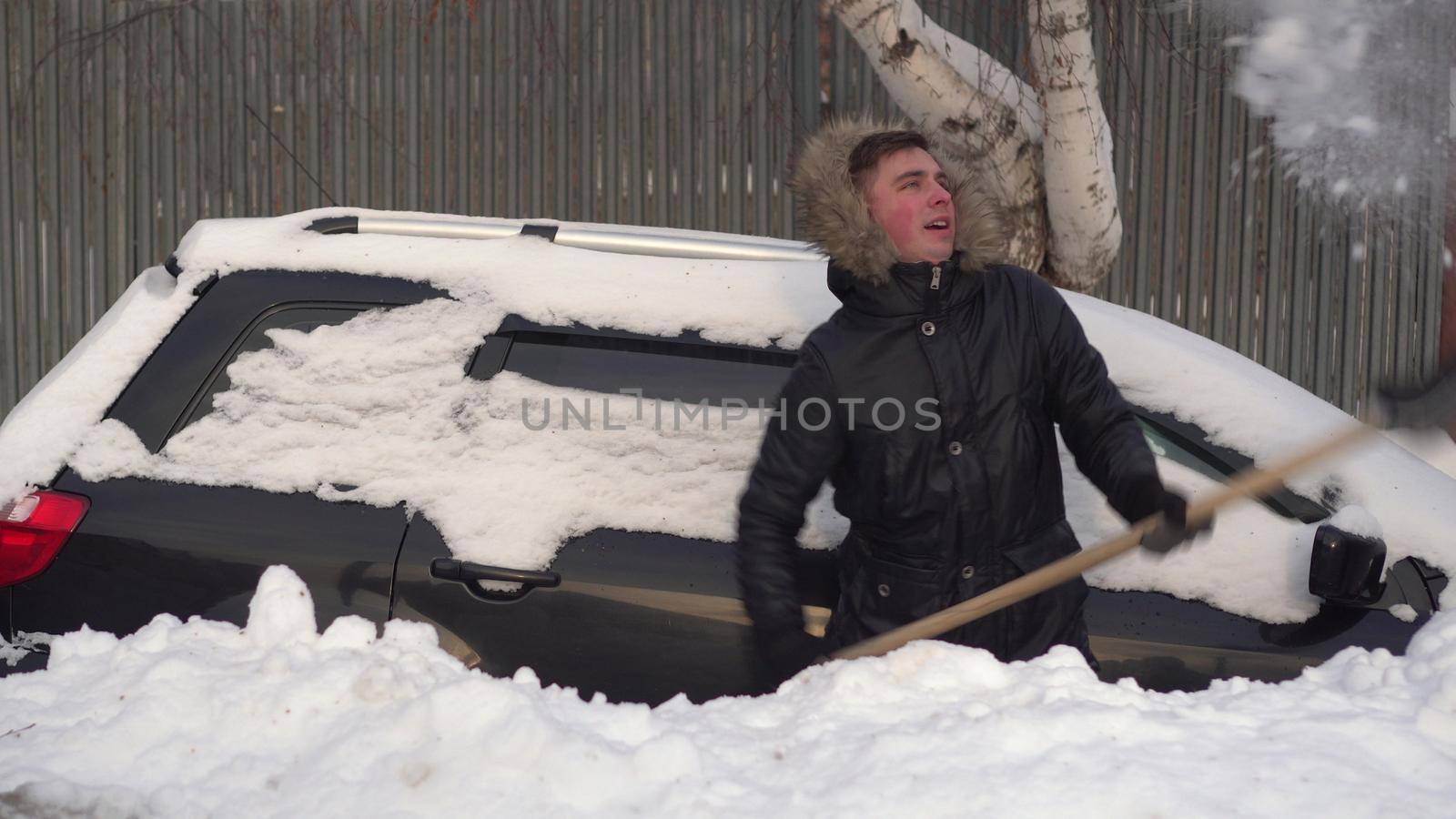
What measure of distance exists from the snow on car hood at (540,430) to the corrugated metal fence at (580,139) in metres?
4.49

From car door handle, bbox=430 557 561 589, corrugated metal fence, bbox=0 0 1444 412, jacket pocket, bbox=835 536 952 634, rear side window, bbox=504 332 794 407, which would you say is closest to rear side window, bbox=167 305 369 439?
rear side window, bbox=504 332 794 407

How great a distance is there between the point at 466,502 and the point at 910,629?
909 millimetres

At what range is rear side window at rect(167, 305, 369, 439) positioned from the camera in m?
2.56

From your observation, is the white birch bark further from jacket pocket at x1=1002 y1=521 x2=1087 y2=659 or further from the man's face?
jacket pocket at x1=1002 y1=521 x2=1087 y2=659

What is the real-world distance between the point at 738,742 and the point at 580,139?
5.91m

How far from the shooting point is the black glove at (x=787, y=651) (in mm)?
2262

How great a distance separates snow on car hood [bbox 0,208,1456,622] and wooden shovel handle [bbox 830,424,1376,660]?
13.9 inches

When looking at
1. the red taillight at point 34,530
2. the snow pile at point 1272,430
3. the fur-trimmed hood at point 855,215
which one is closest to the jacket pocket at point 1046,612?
the snow pile at point 1272,430

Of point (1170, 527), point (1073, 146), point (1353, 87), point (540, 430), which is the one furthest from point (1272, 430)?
point (1353, 87)

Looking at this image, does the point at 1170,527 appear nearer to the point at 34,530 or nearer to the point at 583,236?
the point at 583,236

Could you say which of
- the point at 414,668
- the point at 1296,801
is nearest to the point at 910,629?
the point at 1296,801

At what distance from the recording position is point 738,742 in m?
1.84

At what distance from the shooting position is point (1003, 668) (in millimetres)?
1982

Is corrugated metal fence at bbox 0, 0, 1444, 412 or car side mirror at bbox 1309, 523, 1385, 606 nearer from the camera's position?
car side mirror at bbox 1309, 523, 1385, 606
